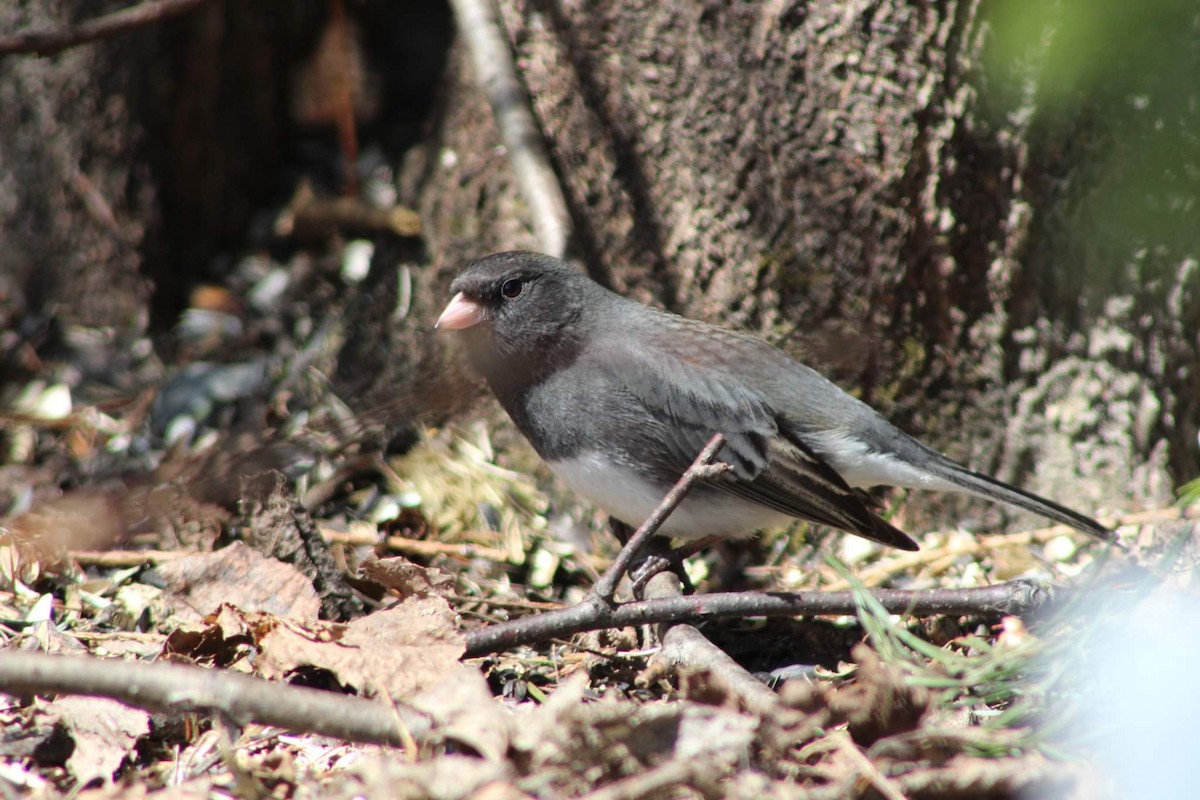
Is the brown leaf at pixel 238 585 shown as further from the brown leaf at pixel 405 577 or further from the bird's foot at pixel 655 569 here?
the bird's foot at pixel 655 569

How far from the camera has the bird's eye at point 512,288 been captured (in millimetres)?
2398

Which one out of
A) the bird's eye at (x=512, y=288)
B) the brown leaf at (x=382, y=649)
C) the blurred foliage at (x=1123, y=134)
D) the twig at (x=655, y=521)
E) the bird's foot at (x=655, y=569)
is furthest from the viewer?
the bird's eye at (x=512, y=288)

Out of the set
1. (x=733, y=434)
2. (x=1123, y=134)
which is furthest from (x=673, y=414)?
(x=1123, y=134)

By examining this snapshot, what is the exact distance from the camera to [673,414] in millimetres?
2281

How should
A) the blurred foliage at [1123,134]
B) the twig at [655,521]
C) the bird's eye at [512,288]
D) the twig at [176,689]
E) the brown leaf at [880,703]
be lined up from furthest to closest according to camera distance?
the bird's eye at [512,288]
the blurred foliage at [1123,134]
the twig at [655,521]
the brown leaf at [880,703]
the twig at [176,689]

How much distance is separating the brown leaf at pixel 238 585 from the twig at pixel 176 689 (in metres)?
0.52

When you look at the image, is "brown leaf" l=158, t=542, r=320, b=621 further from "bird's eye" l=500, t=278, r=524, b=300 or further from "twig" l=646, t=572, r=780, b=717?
"bird's eye" l=500, t=278, r=524, b=300

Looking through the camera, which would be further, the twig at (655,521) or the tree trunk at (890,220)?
the tree trunk at (890,220)

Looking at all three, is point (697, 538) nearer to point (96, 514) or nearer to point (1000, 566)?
point (1000, 566)

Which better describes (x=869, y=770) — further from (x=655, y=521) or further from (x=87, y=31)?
(x=87, y=31)

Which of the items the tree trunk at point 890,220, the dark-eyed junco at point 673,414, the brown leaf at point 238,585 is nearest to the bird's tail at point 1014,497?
the dark-eyed junco at point 673,414

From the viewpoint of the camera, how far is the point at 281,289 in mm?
3266

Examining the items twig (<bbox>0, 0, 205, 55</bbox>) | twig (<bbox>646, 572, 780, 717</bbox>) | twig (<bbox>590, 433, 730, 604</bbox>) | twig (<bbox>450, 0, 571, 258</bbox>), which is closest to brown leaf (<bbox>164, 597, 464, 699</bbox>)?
twig (<bbox>590, 433, 730, 604</bbox>)

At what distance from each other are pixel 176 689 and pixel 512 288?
124cm
